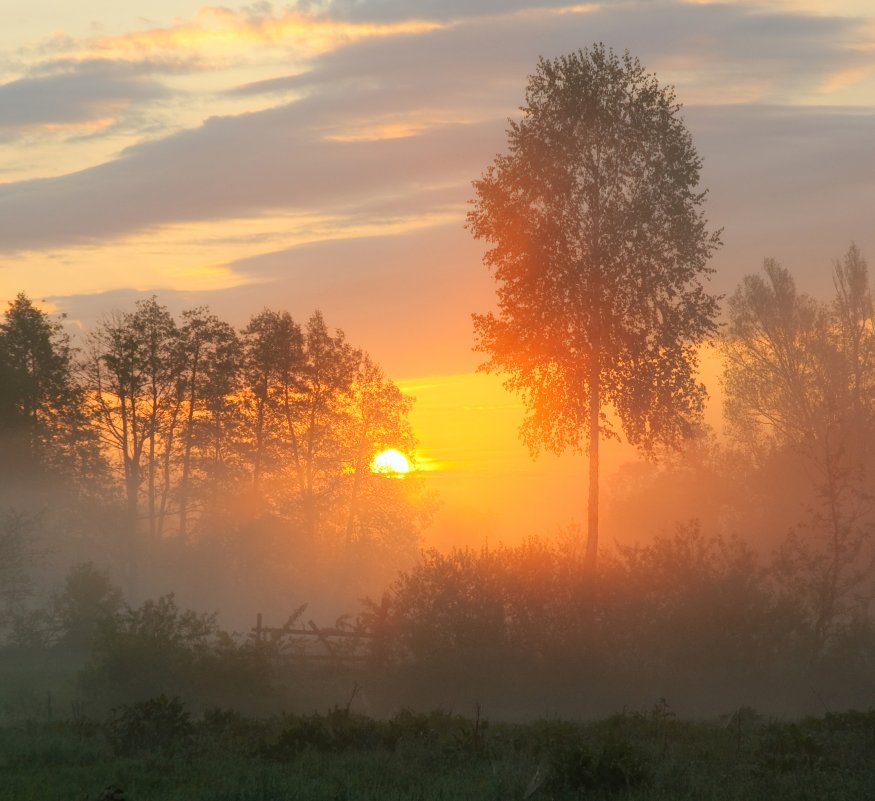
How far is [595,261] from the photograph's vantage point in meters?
34.3

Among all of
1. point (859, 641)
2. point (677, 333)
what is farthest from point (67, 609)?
point (859, 641)

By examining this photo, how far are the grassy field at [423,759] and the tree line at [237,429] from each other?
101ft

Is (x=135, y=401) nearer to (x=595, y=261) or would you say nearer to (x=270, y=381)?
(x=270, y=381)

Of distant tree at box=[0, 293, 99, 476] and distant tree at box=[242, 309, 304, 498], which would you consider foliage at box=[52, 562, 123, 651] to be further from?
distant tree at box=[242, 309, 304, 498]

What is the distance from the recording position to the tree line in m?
56.0

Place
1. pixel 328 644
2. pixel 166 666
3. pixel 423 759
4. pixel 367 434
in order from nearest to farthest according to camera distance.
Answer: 1. pixel 423 759
2. pixel 166 666
3. pixel 328 644
4. pixel 367 434

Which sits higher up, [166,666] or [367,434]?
[367,434]

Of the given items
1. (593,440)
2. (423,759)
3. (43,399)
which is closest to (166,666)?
(423,759)

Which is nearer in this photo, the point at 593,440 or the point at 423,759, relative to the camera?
the point at 423,759

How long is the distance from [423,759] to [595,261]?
18044 mm

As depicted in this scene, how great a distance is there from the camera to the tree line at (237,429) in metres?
56.0

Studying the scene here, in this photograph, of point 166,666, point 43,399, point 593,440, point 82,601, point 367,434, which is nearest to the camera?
point 166,666

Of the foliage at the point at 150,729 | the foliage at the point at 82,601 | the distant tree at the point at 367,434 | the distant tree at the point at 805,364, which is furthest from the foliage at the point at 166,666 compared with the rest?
the distant tree at the point at 805,364

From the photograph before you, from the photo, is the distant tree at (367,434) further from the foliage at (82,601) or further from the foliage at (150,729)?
the foliage at (150,729)
